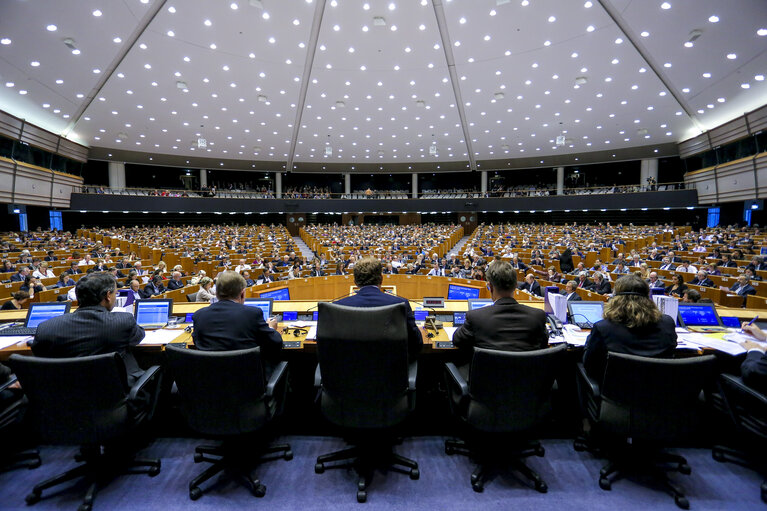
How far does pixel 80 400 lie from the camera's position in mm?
2018

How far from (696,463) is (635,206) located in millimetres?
24627

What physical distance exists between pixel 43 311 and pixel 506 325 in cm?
412

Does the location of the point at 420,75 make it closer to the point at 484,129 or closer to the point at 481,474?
the point at 484,129

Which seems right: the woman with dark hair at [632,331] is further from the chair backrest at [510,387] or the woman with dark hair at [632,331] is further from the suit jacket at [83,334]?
the suit jacket at [83,334]

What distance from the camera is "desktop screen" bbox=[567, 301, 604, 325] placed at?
3299mm

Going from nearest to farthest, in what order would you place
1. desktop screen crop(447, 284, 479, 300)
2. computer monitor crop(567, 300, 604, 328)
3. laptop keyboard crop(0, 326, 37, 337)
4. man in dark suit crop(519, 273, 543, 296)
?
1. laptop keyboard crop(0, 326, 37, 337)
2. computer monitor crop(567, 300, 604, 328)
3. desktop screen crop(447, 284, 479, 300)
4. man in dark suit crop(519, 273, 543, 296)

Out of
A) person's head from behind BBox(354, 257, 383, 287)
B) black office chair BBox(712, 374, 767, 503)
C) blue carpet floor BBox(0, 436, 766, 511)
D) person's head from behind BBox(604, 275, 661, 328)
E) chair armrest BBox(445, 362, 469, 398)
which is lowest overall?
blue carpet floor BBox(0, 436, 766, 511)

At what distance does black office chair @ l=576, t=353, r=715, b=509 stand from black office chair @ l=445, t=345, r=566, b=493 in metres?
0.32

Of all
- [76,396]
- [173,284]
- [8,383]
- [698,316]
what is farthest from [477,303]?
[173,284]

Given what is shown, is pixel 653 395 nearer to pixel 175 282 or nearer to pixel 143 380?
Answer: pixel 143 380

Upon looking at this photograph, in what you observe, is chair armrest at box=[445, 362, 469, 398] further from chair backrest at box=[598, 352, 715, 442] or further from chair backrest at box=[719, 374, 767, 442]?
chair backrest at box=[719, 374, 767, 442]

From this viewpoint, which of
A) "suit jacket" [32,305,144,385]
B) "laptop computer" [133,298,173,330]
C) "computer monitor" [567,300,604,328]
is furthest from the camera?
"laptop computer" [133,298,173,330]

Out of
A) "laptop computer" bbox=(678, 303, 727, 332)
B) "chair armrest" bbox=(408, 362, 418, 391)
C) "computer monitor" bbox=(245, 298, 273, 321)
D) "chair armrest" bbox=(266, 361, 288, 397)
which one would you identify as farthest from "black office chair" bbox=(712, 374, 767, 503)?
"computer monitor" bbox=(245, 298, 273, 321)

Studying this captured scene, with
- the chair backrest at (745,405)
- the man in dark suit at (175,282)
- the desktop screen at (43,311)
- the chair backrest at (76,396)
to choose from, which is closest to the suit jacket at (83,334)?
the chair backrest at (76,396)
